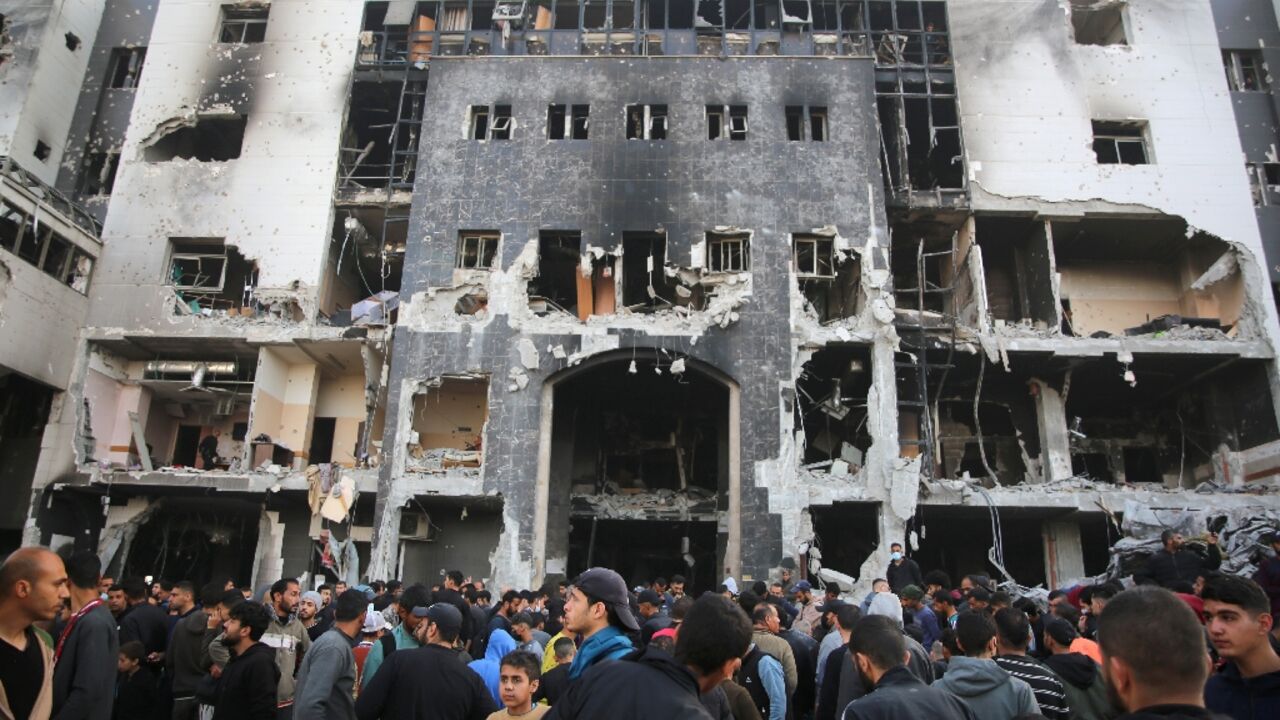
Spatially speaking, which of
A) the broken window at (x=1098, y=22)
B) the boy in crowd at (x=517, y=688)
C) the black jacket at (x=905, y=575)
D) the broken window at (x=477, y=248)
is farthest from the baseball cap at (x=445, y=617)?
the broken window at (x=1098, y=22)

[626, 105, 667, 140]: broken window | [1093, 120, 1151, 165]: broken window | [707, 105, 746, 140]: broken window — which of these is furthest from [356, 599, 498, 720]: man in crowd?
[1093, 120, 1151, 165]: broken window

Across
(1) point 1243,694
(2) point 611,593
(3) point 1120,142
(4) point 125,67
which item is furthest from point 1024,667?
(4) point 125,67

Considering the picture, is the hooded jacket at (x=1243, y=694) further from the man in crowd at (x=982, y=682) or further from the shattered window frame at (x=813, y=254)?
the shattered window frame at (x=813, y=254)

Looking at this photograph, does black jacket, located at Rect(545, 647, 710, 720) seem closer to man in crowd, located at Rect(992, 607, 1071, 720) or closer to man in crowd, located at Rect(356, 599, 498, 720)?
man in crowd, located at Rect(356, 599, 498, 720)

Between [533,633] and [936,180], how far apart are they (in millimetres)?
24387

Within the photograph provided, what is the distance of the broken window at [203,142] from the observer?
2934 cm

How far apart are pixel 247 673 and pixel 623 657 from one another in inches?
144

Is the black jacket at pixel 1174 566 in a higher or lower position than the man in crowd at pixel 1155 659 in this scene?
higher

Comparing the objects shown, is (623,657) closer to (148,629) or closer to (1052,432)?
(148,629)

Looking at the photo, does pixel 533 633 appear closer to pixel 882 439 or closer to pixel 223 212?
pixel 882 439

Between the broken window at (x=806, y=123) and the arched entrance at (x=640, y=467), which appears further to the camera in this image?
the broken window at (x=806, y=123)

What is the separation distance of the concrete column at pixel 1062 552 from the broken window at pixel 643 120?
15.9 m

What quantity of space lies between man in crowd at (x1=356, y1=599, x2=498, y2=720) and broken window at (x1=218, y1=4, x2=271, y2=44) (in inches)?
1202

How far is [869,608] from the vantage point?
34.4 ft
